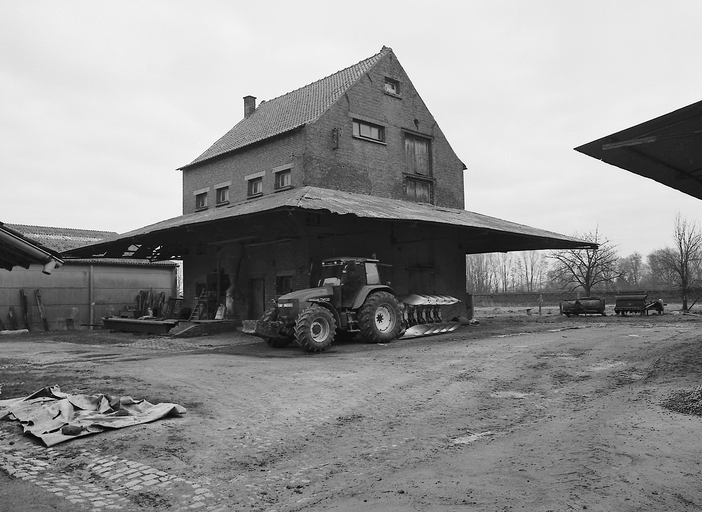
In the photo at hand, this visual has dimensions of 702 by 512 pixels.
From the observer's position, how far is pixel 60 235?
31.4 m

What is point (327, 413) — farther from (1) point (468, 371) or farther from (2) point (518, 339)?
(2) point (518, 339)

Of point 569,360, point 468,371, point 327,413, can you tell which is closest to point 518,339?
point 569,360

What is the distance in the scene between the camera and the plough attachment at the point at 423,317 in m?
17.8

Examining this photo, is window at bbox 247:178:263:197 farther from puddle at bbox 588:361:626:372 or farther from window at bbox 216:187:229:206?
puddle at bbox 588:361:626:372

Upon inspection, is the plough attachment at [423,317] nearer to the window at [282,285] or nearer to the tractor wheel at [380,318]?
the tractor wheel at [380,318]

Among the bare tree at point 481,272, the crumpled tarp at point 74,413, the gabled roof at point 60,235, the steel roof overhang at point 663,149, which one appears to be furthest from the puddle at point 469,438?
the bare tree at point 481,272

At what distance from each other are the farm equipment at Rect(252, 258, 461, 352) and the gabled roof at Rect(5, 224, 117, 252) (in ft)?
56.8

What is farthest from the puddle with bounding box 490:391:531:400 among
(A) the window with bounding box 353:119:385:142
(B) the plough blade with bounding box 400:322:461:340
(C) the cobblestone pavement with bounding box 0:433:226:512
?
(A) the window with bounding box 353:119:385:142

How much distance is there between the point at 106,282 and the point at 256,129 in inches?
438

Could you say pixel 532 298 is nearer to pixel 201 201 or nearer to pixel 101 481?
pixel 201 201

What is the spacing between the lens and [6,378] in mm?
9961

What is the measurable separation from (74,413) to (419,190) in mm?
19769

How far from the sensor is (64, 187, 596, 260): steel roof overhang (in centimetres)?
1655

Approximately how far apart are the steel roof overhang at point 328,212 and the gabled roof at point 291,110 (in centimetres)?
345
